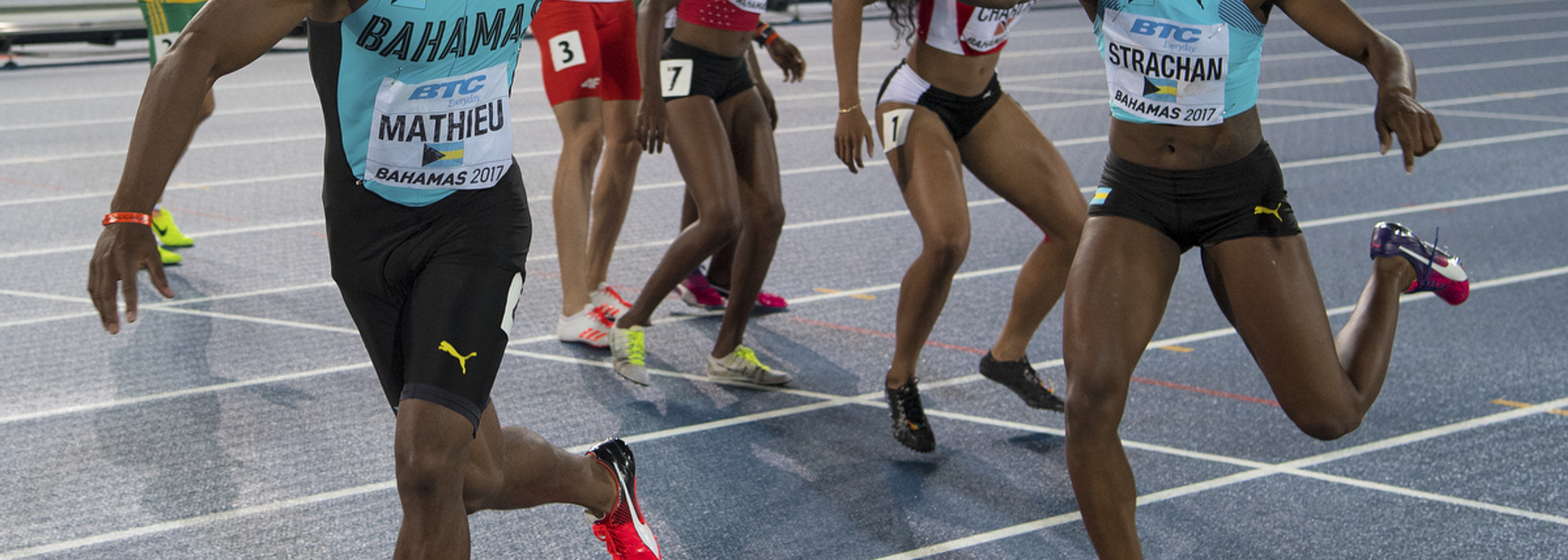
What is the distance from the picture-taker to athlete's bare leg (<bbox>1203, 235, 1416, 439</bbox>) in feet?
9.36

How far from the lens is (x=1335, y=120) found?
10492mm

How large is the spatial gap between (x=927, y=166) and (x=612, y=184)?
5.48 feet

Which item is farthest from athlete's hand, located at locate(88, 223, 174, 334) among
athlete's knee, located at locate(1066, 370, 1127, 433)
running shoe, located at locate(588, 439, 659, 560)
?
athlete's knee, located at locate(1066, 370, 1127, 433)

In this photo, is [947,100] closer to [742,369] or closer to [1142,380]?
[742,369]

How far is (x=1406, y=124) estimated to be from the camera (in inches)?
99.6

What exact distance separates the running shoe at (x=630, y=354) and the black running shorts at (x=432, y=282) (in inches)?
76.3

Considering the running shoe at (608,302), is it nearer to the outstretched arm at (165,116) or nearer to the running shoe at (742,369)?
the running shoe at (742,369)

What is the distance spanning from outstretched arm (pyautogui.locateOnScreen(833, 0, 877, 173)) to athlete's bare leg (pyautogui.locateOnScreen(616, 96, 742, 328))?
0.67 meters

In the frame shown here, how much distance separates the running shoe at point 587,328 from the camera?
16.3ft

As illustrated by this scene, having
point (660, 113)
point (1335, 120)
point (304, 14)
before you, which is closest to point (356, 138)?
point (304, 14)

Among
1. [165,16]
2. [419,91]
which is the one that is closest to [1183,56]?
[419,91]

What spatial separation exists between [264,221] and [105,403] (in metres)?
2.96

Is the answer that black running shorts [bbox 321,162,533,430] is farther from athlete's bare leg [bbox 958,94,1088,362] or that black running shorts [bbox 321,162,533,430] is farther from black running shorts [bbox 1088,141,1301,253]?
athlete's bare leg [bbox 958,94,1088,362]

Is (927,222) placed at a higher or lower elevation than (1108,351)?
lower
